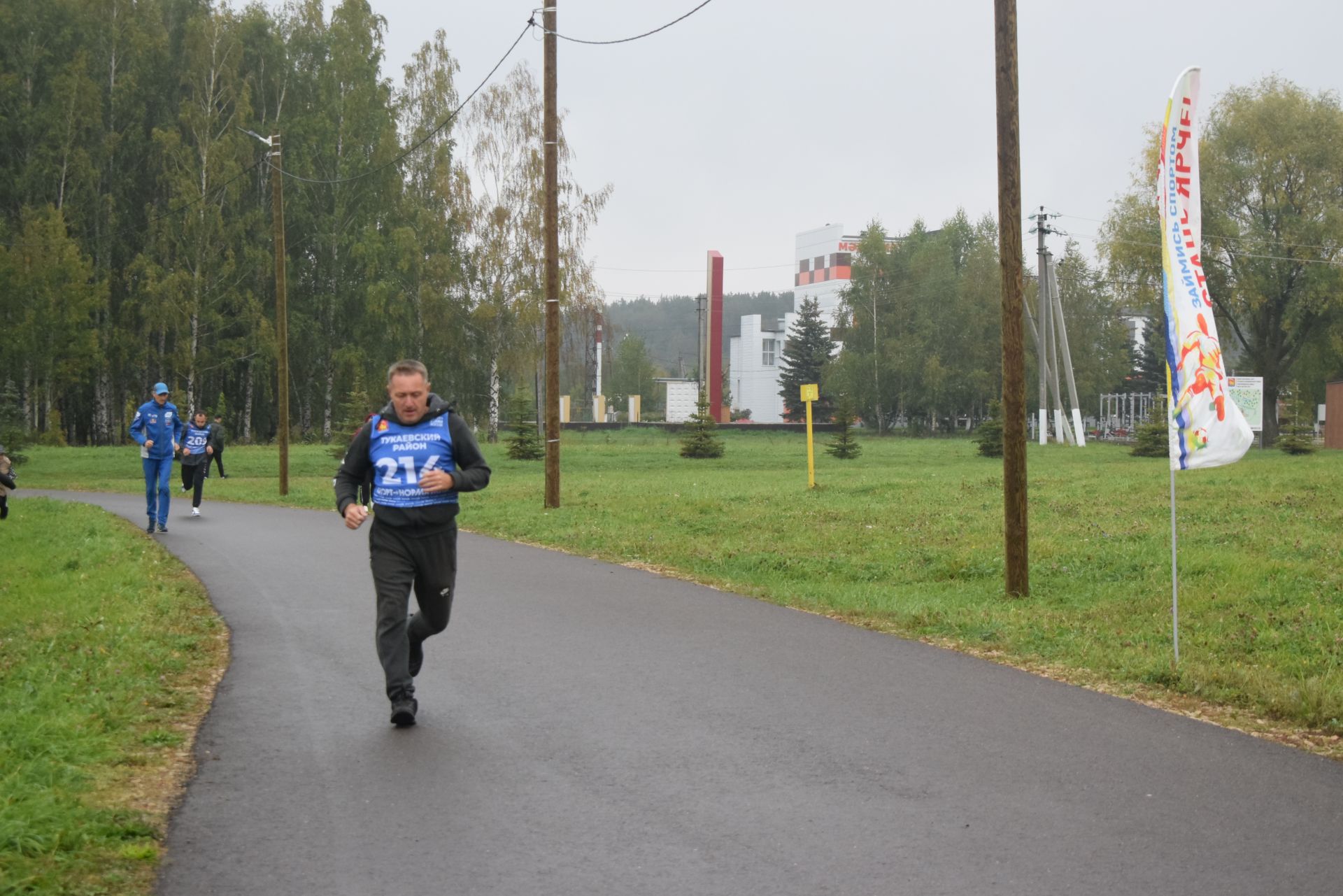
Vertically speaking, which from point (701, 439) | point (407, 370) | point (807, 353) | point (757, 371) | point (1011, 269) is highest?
point (807, 353)

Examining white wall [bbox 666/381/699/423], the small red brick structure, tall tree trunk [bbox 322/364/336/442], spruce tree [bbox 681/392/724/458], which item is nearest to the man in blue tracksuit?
spruce tree [bbox 681/392/724/458]

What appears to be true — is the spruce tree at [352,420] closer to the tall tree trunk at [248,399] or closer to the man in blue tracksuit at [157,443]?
the tall tree trunk at [248,399]

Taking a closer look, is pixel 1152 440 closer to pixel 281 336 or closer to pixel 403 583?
pixel 281 336

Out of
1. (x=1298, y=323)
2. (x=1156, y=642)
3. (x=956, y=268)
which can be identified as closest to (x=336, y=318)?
(x=1298, y=323)

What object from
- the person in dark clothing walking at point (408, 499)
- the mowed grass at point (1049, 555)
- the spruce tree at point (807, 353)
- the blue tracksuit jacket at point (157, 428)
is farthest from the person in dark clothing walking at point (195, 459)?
the spruce tree at point (807, 353)

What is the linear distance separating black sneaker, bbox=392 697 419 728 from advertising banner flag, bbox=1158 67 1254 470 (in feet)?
→ 15.3

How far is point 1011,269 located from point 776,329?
4977 inches

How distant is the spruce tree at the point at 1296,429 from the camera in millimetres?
44562

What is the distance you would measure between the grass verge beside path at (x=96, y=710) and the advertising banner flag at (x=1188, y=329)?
5.92 metres

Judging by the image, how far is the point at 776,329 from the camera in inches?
5399

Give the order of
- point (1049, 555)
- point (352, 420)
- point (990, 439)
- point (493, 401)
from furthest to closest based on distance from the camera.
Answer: point (493, 401) < point (990, 439) < point (352, 420) < point (1049, 555)

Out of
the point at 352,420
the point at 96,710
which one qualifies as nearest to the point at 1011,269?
the point at 96,710

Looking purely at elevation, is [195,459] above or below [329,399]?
below

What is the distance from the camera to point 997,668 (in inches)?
333
